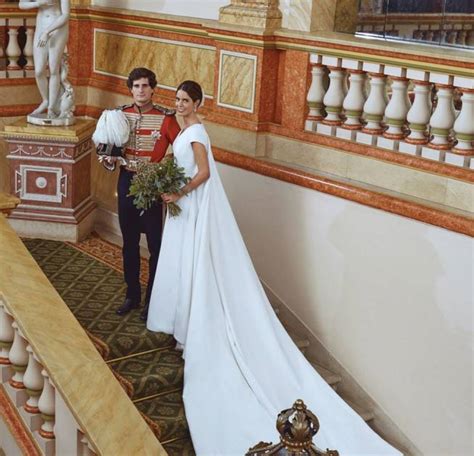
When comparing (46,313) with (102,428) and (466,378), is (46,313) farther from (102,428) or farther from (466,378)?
(466,378)

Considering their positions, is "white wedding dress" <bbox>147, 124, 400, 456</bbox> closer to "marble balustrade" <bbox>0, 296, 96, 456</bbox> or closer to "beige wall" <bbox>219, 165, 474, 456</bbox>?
"beige wall" <bbox>219, 165, 474, 456</bbox>

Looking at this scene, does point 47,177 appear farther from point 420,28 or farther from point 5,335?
point 420,28

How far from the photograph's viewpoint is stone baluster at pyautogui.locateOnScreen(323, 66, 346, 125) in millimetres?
6766

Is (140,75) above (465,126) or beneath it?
above

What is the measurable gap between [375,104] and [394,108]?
18 centimetres

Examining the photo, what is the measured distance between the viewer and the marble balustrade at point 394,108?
6.04 m

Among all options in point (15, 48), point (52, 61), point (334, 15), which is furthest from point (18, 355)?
point (15, 48)

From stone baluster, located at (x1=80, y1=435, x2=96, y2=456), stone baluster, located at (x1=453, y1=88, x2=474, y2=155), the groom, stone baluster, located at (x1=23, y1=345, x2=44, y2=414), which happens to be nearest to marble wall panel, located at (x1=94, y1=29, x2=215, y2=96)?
the groom

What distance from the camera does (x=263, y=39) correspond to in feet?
23.0

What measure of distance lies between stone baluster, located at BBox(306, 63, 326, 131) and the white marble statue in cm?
225

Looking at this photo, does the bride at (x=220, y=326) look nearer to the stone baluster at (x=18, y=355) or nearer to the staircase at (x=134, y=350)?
the staircase at (x=134, y=350)

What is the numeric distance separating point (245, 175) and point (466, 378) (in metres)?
2.29

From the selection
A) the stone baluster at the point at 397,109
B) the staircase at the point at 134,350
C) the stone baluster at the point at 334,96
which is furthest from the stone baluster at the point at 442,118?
the staircase at the point at 134,350

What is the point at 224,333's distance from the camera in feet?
20.7
